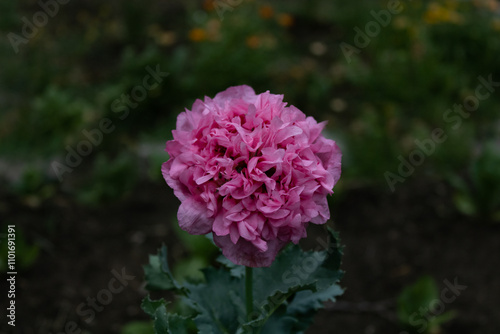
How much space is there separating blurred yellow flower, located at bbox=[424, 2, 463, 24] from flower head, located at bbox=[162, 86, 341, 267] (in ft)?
11.4

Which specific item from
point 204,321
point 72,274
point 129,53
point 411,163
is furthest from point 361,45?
point 204,321

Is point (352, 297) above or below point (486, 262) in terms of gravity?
above

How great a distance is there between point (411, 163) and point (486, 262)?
2.85ft

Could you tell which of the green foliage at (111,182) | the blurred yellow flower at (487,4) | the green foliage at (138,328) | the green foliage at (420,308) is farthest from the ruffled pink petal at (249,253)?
the blurred yellow flower at (487,4)

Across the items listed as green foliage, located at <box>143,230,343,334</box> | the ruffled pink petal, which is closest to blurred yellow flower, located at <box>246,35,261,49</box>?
green foliage, located at <box>143,230,343,334</box>

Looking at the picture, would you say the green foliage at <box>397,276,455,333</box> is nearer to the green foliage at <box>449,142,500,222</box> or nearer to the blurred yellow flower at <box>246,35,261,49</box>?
the green foliage at <box>449,142,500,222</box>

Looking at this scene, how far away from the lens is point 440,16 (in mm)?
4527

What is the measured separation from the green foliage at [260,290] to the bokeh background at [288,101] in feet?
0.83

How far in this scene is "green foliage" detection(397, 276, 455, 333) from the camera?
251cm

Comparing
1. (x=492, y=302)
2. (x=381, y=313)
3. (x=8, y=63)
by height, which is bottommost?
(x=492, y=302)

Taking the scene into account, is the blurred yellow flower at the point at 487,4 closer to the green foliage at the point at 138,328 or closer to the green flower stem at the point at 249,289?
the green foliage at the point at 138,328

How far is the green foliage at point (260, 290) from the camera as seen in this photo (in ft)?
5.70

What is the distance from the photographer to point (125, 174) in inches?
129

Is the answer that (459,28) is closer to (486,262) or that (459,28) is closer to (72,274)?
(486,262)
